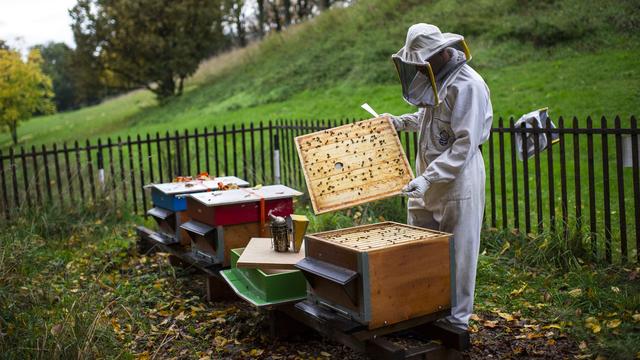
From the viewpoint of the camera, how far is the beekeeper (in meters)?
4.00

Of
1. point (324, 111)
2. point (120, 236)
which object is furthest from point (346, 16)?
point (120, 236)

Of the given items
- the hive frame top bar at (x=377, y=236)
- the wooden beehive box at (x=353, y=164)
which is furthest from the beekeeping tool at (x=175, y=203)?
the hive frame top bar at (x=377, y=236)

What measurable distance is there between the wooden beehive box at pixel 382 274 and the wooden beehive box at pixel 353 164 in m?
0.37

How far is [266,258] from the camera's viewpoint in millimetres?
4652

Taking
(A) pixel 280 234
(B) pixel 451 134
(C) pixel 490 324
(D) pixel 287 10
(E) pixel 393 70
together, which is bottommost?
(C) pixel 490 324

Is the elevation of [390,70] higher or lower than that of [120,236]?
higher

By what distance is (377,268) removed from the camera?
3.66 meters

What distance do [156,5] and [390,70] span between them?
12832 millimetres

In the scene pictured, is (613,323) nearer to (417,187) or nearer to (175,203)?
(417,187)

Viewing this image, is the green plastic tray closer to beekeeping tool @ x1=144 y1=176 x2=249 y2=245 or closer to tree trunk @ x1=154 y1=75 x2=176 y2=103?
beekeeping tool @ x1=144 y1=176 x2=249 y2=245

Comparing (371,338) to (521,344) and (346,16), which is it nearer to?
(521,344)

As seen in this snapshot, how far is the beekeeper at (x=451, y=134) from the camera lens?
13.1ft

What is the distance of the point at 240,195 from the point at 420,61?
2420 mm

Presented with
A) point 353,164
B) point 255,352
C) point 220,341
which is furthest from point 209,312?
point 353,164
